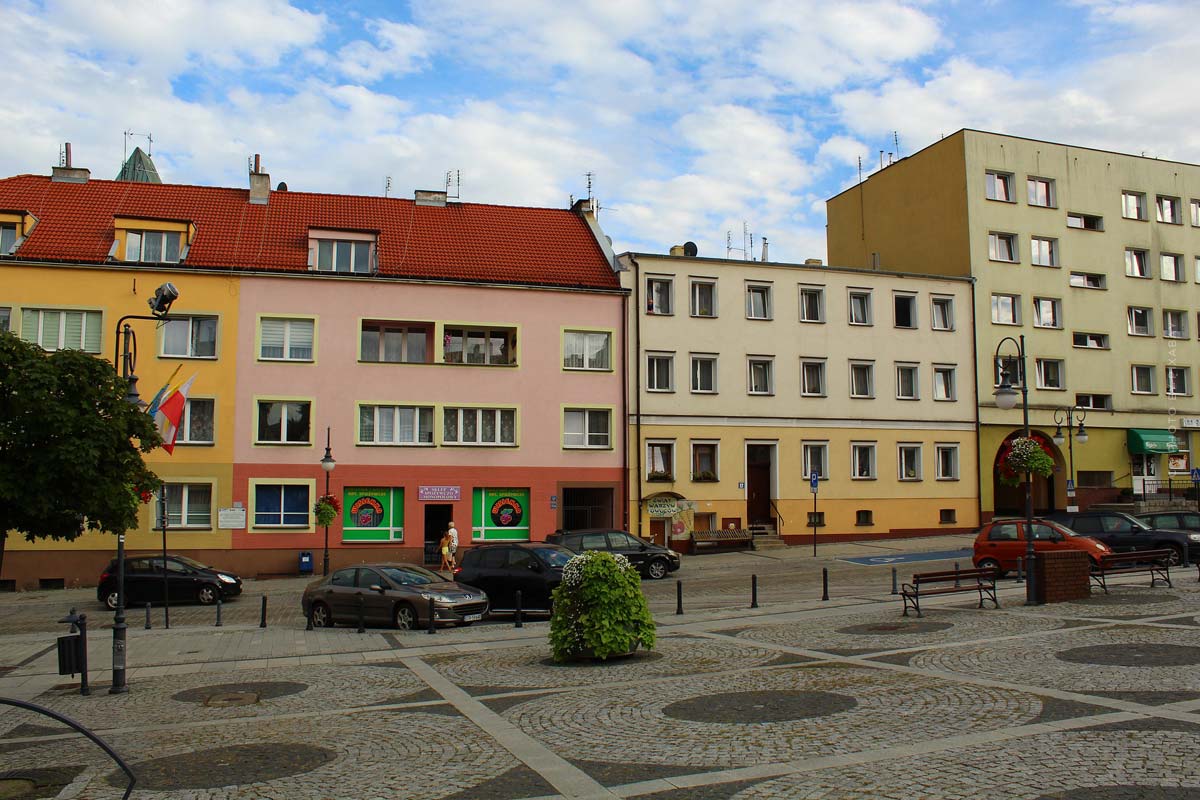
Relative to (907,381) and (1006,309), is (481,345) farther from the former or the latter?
(1006,309)

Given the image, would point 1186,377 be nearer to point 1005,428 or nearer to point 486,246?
point 1005,428

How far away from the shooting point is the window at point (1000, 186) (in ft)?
146

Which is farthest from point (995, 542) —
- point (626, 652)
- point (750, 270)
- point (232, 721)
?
point (232, 721)

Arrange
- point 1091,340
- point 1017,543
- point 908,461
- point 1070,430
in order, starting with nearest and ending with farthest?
point 1017,543
point 908,461
point 1070,430
point 1091,340

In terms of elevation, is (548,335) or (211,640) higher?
(548,335)

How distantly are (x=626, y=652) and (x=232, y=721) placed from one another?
555 cm

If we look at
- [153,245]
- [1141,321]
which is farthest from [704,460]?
[1141,321]

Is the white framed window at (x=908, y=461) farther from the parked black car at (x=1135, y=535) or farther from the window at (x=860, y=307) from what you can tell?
the parked black car at (x=1135, y=535)

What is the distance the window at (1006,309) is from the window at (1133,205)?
8.53m

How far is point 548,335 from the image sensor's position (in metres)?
37.5

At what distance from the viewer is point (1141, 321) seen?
47.4 meters

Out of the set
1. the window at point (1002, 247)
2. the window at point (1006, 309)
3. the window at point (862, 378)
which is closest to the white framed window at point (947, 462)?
the window at point (862, 378)

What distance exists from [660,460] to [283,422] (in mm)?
13978

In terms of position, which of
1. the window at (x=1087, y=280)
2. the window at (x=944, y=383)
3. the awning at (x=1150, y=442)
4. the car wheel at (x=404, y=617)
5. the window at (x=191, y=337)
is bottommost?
the car wheel at (x=404, y=617)
